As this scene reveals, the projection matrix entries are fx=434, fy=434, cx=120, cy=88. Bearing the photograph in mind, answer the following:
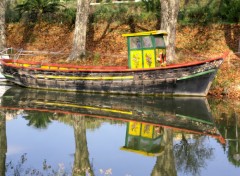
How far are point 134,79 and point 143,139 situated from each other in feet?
23.0

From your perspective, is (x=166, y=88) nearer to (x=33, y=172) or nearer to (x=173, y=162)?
(x=173, y=162)

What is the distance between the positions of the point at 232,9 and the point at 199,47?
3143 millimetres

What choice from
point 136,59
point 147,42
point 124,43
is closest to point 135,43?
point 147,42

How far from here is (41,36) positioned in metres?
30.5

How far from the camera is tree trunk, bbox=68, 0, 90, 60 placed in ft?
77.4

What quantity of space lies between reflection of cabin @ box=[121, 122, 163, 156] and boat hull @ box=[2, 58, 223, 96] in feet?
16.8

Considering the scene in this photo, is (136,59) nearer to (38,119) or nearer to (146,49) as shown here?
(146,49)

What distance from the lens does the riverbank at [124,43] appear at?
2009cm

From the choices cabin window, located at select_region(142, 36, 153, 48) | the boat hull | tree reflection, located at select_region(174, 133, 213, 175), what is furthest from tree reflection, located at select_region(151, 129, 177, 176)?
cabin window, located at select_region(142, 36, 153, 48)

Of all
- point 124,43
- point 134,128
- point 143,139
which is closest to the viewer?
point 143,139

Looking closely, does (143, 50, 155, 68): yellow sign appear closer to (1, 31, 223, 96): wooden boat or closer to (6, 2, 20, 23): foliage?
(1, 31, 223, 96): wooden boat

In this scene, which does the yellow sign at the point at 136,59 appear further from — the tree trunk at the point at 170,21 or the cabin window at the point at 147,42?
the tree trunk at the point at 170,21

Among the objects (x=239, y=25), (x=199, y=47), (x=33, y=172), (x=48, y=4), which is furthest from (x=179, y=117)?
(x=48, y=4)

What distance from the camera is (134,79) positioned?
61.0ft
